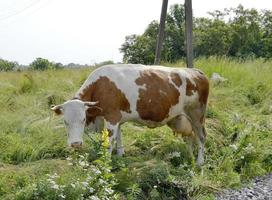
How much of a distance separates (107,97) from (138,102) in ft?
1.81

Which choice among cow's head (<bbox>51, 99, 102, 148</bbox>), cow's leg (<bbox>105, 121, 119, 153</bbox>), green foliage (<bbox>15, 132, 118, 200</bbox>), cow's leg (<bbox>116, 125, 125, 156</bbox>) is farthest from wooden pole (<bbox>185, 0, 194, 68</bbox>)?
green foliage (<bbox>15, 132, 118, 200</bbox>)

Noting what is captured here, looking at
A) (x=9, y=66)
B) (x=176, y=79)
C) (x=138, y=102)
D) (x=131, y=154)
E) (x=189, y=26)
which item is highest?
(x=189, y=26)

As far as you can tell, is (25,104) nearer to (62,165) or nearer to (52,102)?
(52,102)

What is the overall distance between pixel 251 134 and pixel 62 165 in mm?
4308

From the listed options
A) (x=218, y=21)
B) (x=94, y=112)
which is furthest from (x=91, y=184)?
(x=218, y=21)

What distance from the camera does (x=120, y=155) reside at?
25.6 ft

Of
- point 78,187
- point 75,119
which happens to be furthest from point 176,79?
point 78,187

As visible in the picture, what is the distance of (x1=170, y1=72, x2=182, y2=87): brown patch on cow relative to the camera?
8219 millimetres

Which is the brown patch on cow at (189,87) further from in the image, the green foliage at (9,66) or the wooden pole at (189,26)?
the green foliage at (9,66)

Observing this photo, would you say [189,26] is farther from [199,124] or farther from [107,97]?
[107,97]

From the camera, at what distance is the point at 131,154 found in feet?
26.9

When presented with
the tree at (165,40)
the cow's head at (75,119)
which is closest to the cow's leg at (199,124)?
the cow's head at (75,119)

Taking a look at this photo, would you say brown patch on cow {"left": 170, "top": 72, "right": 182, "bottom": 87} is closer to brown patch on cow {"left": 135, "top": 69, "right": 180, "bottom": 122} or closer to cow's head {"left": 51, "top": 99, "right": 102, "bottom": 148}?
brown patch on cow {"left": 135, "top": 69, "right": 180, "bottom": 122}

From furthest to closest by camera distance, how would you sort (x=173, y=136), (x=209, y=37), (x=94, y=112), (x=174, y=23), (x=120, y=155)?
1. (x=174, y=23)
2. (x=209, y=37)
3. (x=173, y=136)
4. (x=120, y=155)
5. (x=94, y=112)
